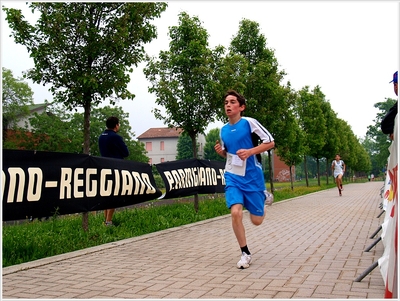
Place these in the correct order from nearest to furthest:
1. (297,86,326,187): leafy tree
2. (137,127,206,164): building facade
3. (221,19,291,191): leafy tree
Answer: (221,19,291,191): leafy tree
(297,86,326,187): leafy tree
(137,127,206,164): building facade

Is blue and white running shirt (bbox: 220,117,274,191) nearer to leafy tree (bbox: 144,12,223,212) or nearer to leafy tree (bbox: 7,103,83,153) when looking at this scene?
leafy tree (bbox: 144,12,223,212)

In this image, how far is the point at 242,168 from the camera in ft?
19.2

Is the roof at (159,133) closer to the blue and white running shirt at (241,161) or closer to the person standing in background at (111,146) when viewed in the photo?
the person standing in background at (111,146)

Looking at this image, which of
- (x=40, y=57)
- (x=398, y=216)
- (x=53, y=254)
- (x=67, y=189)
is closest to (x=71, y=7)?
(x=40, y=57)

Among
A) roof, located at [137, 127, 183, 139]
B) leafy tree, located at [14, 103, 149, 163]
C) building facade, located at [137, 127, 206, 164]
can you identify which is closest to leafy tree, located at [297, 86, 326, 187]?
leafy tree, located at [14, 103, 149, 163]

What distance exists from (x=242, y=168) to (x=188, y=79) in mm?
8520

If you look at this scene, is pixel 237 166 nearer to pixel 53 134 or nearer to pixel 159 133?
pixel 53 134

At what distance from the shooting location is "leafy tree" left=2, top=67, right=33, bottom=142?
50.2 m

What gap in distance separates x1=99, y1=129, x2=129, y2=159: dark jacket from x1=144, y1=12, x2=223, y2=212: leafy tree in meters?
4.73

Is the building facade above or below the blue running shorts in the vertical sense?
above

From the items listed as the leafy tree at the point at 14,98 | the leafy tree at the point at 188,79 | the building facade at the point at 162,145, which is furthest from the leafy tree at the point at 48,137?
the building facade at the point at 162,145

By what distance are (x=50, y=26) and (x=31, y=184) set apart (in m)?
3.34

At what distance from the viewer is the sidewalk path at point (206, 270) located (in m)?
4.32

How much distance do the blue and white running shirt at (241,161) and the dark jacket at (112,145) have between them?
3.73 metres
